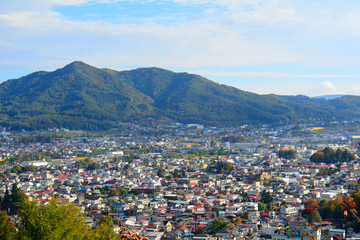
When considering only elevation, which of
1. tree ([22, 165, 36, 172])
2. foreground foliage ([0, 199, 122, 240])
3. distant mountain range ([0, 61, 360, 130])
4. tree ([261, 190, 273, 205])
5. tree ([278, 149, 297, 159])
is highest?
distant mountain range ([0, 61, 360, 130])

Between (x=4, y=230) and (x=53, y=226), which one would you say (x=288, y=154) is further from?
(x=53, y=226)

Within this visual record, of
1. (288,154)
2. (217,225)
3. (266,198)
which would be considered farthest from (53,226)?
(288,154)

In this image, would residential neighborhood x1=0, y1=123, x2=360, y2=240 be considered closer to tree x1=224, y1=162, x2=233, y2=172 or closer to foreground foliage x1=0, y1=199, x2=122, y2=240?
tree x1=224, y1=162, x2=233, y2=172

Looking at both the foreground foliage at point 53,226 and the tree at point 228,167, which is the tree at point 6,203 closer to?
the foreground foliage at point 53,226

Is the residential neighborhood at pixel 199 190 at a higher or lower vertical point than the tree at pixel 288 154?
lower

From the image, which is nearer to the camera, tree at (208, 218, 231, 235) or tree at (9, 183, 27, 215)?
tree at (208, 218, 231, 235)

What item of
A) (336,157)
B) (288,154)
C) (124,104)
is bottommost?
(288,154)

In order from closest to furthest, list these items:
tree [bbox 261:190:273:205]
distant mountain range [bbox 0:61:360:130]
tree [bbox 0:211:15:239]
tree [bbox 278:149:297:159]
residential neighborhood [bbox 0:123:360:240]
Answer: tree [bbox 0:211:15:239], residential neighborhood [bbox 0:123:360:240], tree [bbox 261:190:273:205], tree [bbox 278:149:297:159], distant mountain range [bbox 0:61:360:130]

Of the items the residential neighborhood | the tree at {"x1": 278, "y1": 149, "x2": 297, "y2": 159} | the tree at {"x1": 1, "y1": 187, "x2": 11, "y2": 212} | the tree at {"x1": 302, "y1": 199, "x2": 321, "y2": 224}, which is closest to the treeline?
the residential neighborhood

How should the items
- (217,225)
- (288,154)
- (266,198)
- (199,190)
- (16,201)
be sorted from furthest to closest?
(288,154) < (199,190) < (266,198) < (16,201) < (217,225)

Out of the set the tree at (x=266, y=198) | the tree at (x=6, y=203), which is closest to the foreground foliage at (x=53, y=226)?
the tree at (x=6, y=203)
